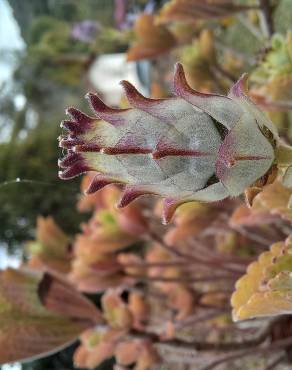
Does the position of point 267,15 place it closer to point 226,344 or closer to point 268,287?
point 226,344

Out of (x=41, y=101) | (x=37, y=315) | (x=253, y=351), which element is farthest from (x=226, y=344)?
(x=41, y=101)

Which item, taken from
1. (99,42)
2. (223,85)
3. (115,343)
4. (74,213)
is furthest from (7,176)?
(115,343)

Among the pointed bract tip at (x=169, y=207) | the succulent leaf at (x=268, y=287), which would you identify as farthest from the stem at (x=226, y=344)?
the pointed bract tip at (x=169, y=207)

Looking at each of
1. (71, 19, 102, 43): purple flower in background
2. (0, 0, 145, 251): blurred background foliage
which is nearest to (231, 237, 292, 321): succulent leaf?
(0, 0, 145, 251): blurred background foliage

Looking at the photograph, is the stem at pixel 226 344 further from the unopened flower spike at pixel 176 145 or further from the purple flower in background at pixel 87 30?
the purple flower in background at pixel 87 30

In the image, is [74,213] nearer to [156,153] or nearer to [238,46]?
[238,46]

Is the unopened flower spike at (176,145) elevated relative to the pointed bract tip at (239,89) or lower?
lower
